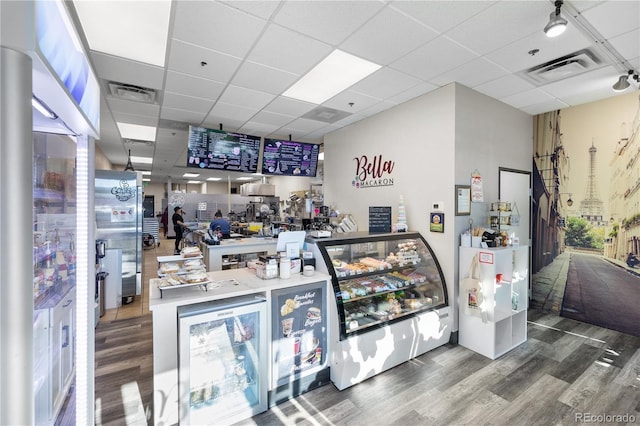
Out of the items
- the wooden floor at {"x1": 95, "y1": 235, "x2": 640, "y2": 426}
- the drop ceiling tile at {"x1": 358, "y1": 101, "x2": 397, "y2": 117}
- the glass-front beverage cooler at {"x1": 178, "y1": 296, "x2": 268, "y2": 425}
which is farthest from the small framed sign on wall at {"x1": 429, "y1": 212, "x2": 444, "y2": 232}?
the glass-front beverage cooler at {"x1": 178, "y1": 296, "x2": 268, "y2": 425}

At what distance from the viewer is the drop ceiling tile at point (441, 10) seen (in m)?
2.21

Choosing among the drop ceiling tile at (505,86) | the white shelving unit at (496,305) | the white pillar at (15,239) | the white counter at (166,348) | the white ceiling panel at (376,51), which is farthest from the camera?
the drop ceiling tile at (505,86)

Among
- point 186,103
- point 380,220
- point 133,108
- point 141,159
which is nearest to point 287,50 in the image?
point 186,103

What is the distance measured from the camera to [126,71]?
326cm

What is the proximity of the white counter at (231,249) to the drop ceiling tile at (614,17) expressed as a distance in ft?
14.9

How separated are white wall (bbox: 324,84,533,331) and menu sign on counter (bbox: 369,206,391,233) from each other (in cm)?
38

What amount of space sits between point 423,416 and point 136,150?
8467mm

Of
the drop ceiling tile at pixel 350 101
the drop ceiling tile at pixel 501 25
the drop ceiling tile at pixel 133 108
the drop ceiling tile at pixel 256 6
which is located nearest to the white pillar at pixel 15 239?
the drop ceiling tile at pixel 256 6

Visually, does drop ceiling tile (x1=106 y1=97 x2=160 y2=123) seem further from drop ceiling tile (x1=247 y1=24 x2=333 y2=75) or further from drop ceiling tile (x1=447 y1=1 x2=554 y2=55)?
drop ceiling tile (x1=447 y1=1 x2=554 y2=55)

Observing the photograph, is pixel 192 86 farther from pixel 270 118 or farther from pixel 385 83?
pixel 385 83

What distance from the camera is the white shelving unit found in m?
3.32

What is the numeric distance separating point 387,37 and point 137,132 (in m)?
5.45

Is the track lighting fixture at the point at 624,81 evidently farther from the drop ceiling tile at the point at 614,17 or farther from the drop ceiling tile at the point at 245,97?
the drop ceiling tile at the point at 245,97

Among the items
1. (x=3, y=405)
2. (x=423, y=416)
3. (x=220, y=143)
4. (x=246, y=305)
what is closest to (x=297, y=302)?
(x=246, y=305)
